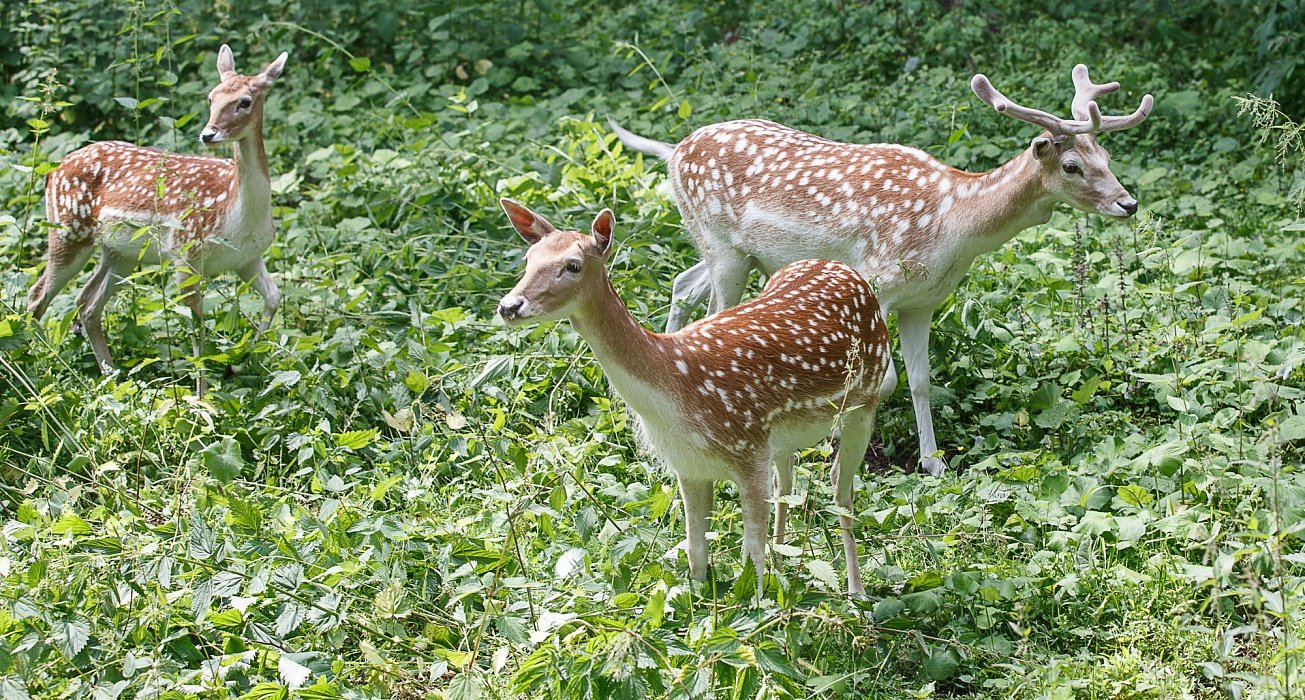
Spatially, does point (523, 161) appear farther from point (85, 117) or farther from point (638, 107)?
point (85, 117)

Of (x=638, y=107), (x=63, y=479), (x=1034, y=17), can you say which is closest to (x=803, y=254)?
(x=63, y=479)

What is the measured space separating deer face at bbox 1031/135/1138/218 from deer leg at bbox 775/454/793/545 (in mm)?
1841

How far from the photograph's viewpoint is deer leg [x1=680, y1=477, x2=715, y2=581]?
4.56 m

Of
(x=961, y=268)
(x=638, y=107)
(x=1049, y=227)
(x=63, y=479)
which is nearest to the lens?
(x=63, y=479)

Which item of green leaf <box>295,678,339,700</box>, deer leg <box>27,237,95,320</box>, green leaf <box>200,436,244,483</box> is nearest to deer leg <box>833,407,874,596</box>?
green leaf <box>295,678,339,700</box>

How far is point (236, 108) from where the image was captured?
267 inches

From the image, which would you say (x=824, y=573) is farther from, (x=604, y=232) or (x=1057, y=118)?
(x=1057, y=118)

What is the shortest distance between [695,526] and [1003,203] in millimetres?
2283

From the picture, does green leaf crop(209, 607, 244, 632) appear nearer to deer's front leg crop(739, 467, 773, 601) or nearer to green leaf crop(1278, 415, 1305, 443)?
deer's front leg crop(739, 467, 773, 601)

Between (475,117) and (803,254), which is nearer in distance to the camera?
(803,254)

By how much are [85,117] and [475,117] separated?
300 centimetres

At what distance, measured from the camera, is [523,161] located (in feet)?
28.8

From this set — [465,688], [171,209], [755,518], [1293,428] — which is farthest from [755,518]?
[171,209]

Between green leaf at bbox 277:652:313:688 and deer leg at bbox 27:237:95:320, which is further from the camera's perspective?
deer leg at bbox 27:237:95:320
